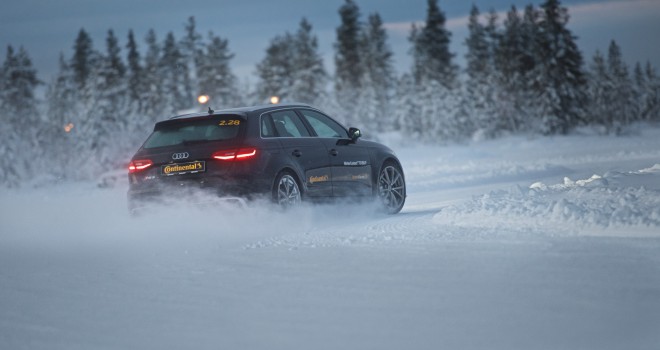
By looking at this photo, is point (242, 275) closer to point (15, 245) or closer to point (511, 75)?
point (15, 245)

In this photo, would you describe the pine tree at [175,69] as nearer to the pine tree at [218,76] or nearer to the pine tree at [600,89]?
the pine tree at [218,76]

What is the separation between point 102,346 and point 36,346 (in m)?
0.38

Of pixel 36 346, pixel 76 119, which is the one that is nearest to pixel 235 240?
pixel 36 346

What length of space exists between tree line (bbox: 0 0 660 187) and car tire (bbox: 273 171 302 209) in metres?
32.1

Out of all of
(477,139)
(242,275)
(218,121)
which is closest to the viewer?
(242,275)

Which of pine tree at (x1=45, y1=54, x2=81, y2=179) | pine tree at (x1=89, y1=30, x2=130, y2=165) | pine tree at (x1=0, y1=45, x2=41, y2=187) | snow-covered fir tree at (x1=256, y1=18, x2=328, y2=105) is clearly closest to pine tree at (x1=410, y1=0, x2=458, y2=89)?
snow-covered fir tree at (x1=256, y1=18, x2=328, y2=105)

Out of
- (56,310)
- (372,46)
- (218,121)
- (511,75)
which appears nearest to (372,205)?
(218,121)

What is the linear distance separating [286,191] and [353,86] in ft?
285

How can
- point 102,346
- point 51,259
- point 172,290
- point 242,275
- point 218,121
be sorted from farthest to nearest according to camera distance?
1. point 218,121
2. point 51,259
3. point 242,275
4. point 172,290
5. point 102,346

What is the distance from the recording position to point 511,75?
72.7 metres

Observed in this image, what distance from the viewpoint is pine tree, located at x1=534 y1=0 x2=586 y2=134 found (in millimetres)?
56906

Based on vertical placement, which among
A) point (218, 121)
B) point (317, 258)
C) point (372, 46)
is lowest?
point (317, 258)

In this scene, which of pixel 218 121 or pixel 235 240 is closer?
pixel 235 240

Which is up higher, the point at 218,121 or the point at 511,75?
the point at 511,75
